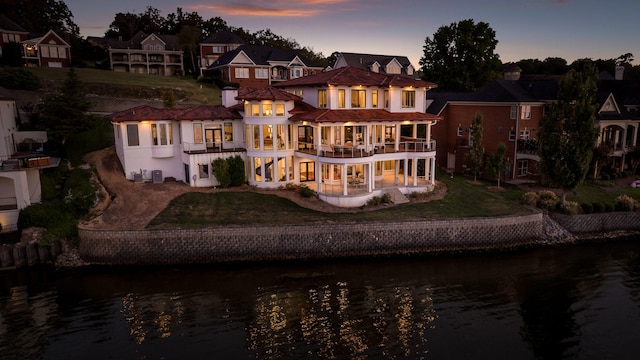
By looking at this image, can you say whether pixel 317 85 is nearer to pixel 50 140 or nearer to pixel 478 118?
pixel 478 118

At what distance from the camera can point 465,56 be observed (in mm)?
68750

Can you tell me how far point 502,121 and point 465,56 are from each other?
93.0 ft

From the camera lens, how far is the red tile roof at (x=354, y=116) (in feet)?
116

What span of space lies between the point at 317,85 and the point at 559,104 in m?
19.8

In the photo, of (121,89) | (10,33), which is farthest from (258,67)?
(10,33)

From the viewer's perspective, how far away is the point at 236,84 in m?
67.3

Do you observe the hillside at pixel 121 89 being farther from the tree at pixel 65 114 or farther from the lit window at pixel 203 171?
the lit window at pixel 203 171

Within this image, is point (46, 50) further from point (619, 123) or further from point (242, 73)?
point (619, 123)

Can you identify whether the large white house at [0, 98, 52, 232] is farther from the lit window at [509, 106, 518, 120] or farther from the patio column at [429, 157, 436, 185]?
the lit window at [509, 106, 518, 120]

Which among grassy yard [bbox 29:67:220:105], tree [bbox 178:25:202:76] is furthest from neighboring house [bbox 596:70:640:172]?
tree [bbox 178:25:202:76]

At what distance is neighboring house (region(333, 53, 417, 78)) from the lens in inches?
2741

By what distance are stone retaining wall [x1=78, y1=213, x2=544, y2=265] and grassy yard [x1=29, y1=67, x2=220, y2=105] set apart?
110ft

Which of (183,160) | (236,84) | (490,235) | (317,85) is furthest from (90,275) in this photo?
(236,84)

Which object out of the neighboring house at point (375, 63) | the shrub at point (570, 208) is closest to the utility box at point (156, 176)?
the shrub at point (570, 208)
